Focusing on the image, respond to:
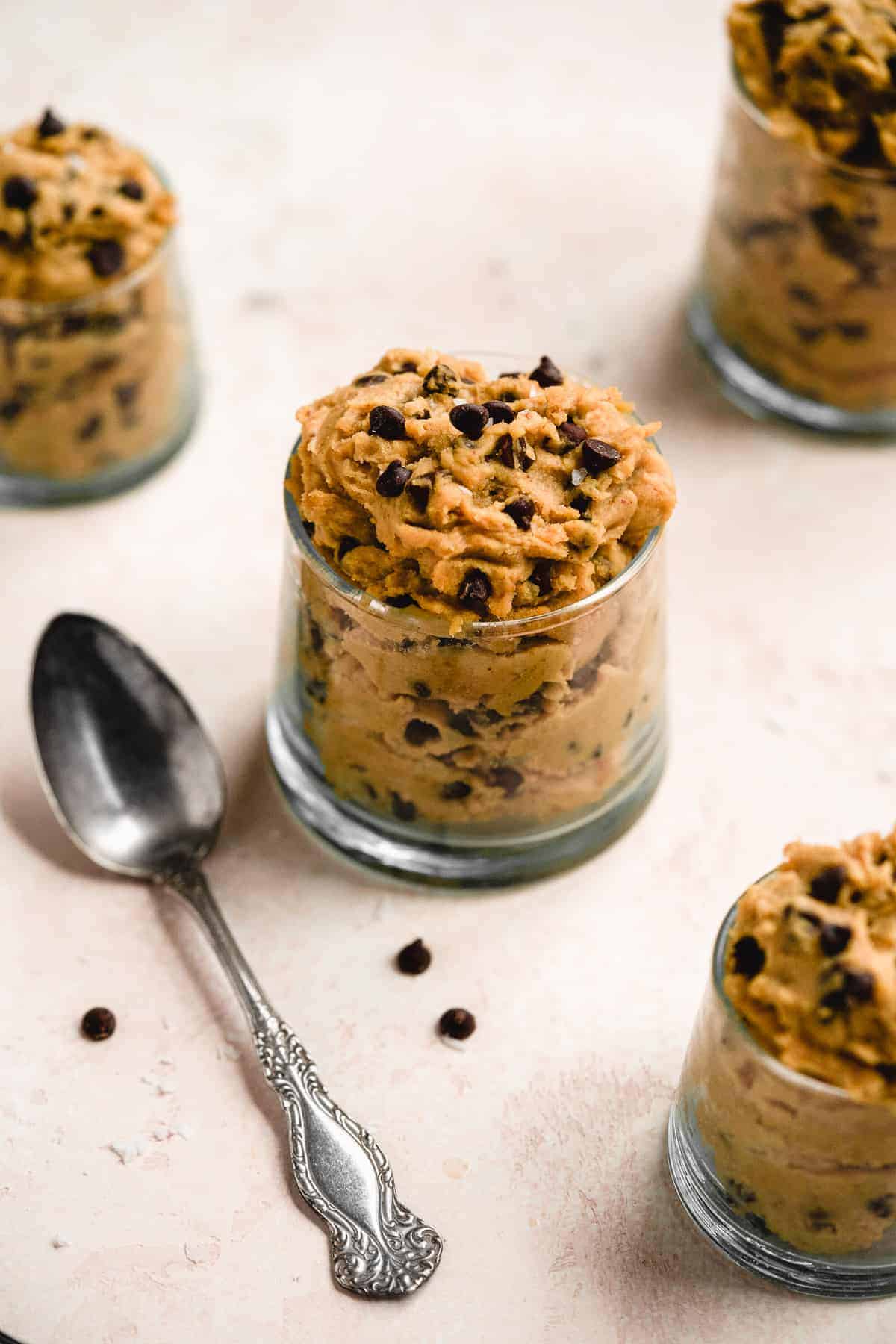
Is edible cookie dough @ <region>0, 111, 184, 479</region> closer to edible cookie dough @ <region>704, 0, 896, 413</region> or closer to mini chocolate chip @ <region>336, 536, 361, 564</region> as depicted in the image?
mini chocolate chip @ <region>336, 536, 361, 564</region>

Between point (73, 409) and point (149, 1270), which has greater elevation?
point (73, 409)

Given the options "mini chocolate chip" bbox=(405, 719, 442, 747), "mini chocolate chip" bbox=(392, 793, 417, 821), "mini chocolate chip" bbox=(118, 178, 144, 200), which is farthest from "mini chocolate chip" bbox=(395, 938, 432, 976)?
"mini chocolate chip" bbox=(118, 178, 144, 200)

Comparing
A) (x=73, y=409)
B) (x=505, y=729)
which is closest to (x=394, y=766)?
(x=505, y=729)

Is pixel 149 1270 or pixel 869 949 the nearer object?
pixel 869 949

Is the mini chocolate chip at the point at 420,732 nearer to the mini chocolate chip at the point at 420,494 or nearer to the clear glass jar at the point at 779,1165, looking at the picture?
the mini chocolate chip at the point at 420,494

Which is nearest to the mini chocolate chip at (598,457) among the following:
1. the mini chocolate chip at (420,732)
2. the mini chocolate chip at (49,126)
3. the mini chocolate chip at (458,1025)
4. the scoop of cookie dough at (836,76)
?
the mini chocolate chip at (420,732)

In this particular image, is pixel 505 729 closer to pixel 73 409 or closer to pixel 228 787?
pixel 228 787
